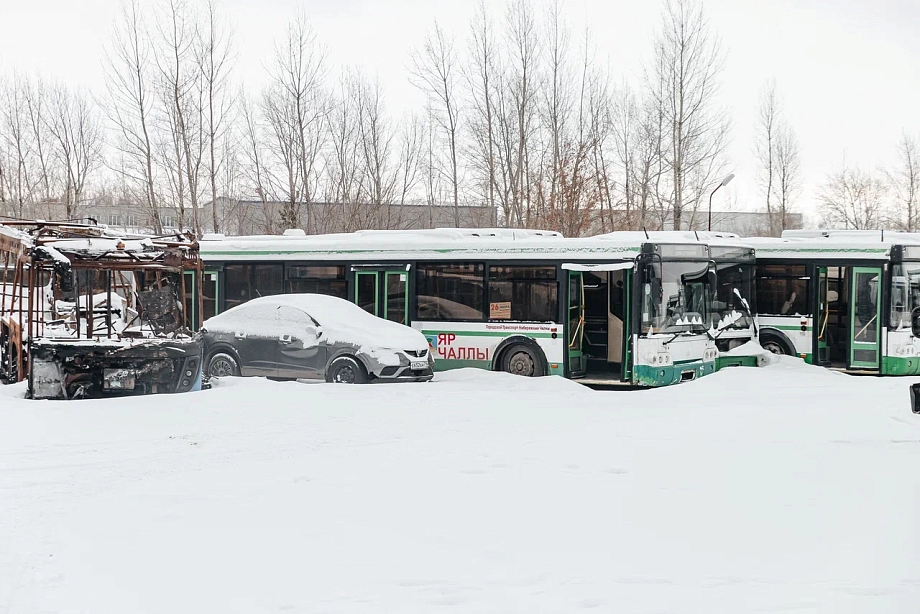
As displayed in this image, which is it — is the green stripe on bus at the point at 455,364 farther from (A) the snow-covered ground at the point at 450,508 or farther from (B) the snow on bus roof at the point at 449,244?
(A) the snow-covered ground at the point at 450,508

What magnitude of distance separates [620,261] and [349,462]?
863 centimetres

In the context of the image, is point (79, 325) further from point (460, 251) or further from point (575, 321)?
point (575, 321)

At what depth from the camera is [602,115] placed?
123 feet

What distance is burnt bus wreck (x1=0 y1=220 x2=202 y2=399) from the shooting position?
1173 centimetres

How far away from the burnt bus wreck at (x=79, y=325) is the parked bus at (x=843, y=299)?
1144 centimetres

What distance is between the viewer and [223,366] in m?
16.2

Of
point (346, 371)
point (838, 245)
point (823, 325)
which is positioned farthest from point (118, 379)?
point (838, 245)

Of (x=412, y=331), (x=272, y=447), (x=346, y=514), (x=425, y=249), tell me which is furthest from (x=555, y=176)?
(x=346, y=514)

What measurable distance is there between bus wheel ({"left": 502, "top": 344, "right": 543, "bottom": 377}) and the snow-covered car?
1.61 meters

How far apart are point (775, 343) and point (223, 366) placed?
35.5ft

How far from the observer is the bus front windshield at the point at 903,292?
57.3 ft

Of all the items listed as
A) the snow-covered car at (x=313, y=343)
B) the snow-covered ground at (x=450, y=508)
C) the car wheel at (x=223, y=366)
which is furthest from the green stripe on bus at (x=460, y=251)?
the snow-covered ground at (x=450, y=508)

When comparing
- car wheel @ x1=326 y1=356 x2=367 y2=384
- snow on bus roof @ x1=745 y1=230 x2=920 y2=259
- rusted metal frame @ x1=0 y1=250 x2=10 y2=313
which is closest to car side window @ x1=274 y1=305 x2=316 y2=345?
car wheel @ x1=326 y1=356 x2=367 y2=384

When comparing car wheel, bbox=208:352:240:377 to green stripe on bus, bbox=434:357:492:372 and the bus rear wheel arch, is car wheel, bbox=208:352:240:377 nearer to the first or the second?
green stripe on bus, bbox=434:357:492:372
